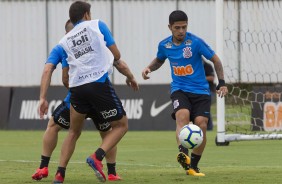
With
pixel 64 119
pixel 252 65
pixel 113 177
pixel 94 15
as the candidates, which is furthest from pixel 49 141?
pixel 94 15

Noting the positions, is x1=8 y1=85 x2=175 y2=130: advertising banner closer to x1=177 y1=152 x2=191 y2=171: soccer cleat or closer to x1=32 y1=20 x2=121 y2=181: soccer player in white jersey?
x1=177 y1=152 x2=191 y2=171: soccer cleat

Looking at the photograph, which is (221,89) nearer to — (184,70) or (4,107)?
(184,70)

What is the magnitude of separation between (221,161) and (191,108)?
2454 millimetres

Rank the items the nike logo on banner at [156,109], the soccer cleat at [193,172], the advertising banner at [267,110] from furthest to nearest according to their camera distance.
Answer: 1. the nike logo on banner at [156,109]
2. the advertising banner at [267,110]
3. the soccer cleat at [193,172]

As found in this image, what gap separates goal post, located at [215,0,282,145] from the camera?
21.8 metres

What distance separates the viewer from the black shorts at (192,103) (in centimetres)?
1385

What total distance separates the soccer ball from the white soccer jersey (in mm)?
1737

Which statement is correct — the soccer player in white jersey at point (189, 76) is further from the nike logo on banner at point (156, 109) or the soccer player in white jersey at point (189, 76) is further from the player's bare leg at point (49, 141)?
the nike logo on banner at point (156, 109)

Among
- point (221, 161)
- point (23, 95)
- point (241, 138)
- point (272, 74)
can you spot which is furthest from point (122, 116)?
point (23, 95)

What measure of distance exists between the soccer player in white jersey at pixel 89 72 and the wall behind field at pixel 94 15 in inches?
939

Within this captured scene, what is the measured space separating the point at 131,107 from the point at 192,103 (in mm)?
11589

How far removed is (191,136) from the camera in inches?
519

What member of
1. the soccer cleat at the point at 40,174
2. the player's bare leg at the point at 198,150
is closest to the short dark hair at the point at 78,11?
the soccer cleat at the point at 40,174

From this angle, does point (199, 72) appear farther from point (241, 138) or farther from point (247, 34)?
point (247, 34)
